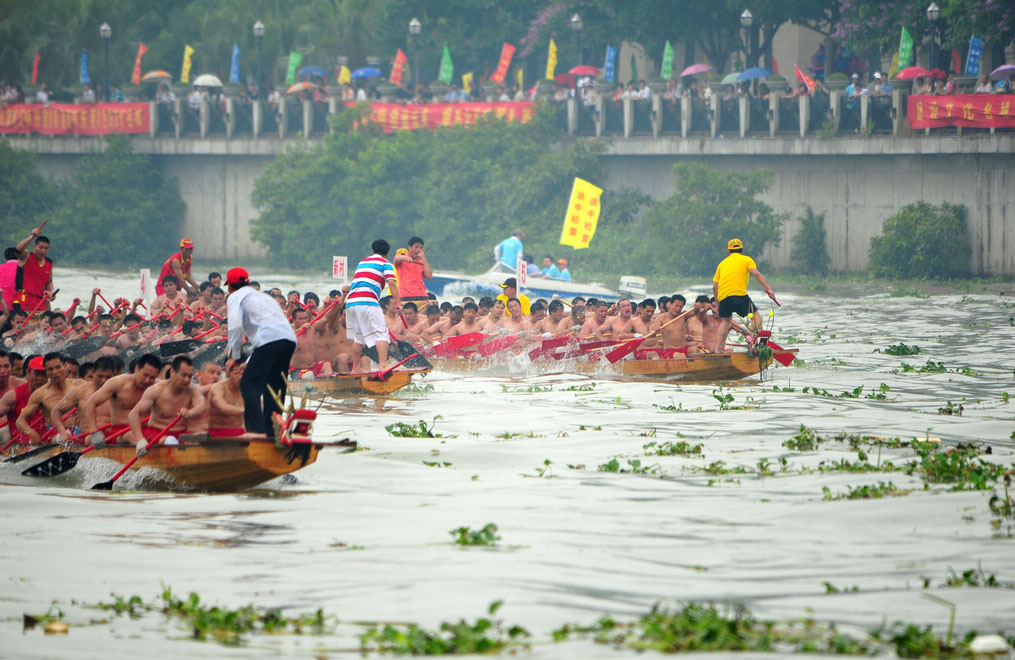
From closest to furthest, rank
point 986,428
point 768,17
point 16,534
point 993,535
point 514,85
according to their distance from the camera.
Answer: point 993,535 → point 16,534 → point 986,428 → point 768,17 → point 514,85

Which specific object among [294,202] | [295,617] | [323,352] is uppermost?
[294,202]

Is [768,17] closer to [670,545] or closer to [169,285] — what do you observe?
[169,285]

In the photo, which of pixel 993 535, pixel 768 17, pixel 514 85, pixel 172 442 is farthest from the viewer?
pixel 514 85

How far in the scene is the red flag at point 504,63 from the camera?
4228 cm

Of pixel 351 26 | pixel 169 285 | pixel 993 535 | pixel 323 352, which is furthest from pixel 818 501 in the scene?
pixel 351 26

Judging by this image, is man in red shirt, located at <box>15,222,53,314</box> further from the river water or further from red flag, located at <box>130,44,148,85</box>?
red flag, located at <box>130,44,148,85</box>

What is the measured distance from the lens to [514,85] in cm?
4628

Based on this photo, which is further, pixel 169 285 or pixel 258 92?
pixel 258 92

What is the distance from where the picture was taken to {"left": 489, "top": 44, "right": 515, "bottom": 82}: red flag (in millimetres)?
42281

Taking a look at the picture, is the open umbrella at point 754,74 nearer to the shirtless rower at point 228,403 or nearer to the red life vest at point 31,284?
the red life vest at point 31,284

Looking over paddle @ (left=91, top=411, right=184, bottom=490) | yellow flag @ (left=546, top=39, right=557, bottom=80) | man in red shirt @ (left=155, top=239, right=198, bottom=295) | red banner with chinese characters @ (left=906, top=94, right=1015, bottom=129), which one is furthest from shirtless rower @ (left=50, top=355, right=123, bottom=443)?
yellow flag @ (left=546, top=39, right=557, bottom=80)

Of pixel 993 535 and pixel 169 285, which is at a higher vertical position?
pixel 169 285

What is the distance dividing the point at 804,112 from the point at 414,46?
525 inches

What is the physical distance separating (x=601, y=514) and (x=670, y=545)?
3.51 ft
